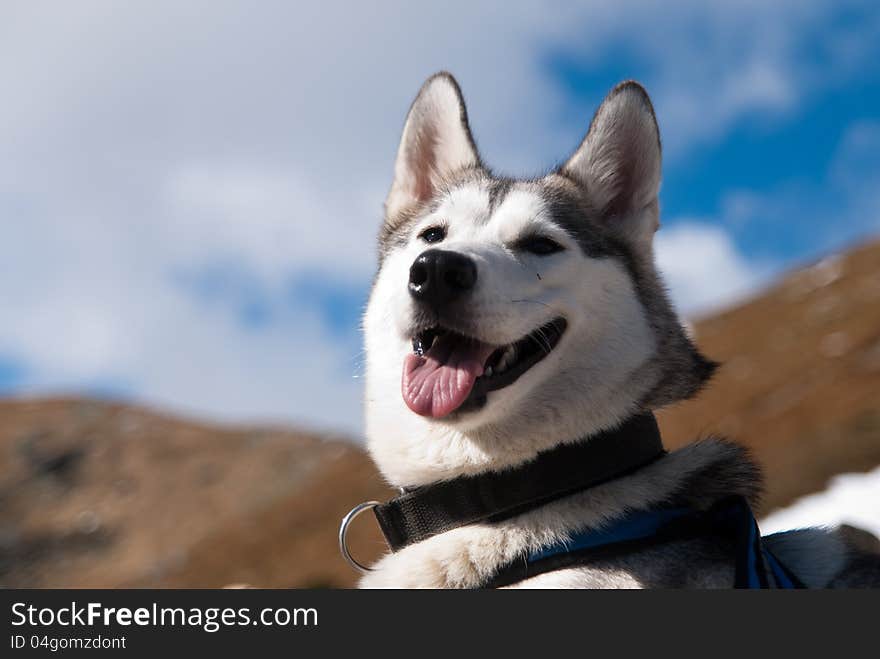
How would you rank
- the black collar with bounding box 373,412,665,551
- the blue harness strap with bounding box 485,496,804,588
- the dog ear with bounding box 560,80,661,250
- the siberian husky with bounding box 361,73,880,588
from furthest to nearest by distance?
the dog ear with bounding box 560,80,661,250 → the black collar with bounding box 373,412,665,551 → the siberian husky with bounding box 361,73,880,588 → the blue harness strap with bounding box 485,496,804,588

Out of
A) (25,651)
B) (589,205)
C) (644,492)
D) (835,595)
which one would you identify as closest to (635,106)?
(589,205)

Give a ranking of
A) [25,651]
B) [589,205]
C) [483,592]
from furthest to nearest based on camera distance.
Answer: [589,205], [25,651], [483,592]

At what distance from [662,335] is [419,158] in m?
2.54

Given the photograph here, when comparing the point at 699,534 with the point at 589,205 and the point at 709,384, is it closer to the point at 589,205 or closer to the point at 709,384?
the point at 709,384

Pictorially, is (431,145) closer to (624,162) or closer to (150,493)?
(624,162)

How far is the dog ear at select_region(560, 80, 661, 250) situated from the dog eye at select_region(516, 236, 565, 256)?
2.53 feet

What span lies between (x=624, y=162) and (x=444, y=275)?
2.04m

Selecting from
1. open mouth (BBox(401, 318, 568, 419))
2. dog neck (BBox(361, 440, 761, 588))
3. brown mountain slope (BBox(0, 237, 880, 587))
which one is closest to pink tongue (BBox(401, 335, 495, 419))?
open mouth (BBox(401, 318, 568, 419))

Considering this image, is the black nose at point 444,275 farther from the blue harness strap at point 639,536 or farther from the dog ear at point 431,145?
the dog ear at point 431,145

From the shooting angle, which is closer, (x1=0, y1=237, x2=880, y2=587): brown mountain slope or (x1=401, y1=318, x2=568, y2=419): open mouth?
(x1=401, y1=318, x2=568, y2=419): open mouth

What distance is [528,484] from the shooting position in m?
4.50

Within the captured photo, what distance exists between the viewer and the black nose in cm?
458

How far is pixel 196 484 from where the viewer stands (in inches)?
2990

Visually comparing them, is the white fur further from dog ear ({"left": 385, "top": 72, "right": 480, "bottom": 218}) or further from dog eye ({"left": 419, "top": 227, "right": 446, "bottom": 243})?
dog ear ({"left": 385, "top": 72, "right": 480, "bottom": 218})
